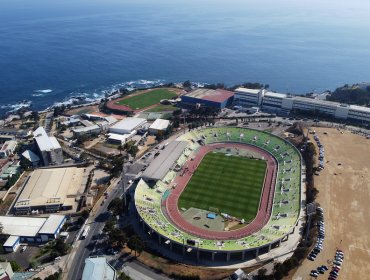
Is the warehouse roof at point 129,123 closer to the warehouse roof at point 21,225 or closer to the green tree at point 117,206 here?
the green tree at point 117,206

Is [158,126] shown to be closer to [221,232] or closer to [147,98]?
[147,98]

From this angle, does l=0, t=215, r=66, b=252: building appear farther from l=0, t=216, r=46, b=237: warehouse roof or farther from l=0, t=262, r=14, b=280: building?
l=0, t=262, r=14, b=280: building

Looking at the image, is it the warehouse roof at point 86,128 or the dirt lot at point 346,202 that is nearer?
the dirt lot at point 346,202

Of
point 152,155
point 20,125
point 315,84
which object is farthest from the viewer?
point 315,84

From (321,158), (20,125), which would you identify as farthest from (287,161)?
(20,125)

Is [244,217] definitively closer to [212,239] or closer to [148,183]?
[212,239]

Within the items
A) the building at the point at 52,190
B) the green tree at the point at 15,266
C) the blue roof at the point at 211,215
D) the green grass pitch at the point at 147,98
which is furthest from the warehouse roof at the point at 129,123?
the green tree at the point at 15,266

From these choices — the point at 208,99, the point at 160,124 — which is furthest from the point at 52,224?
the point at 208,99
